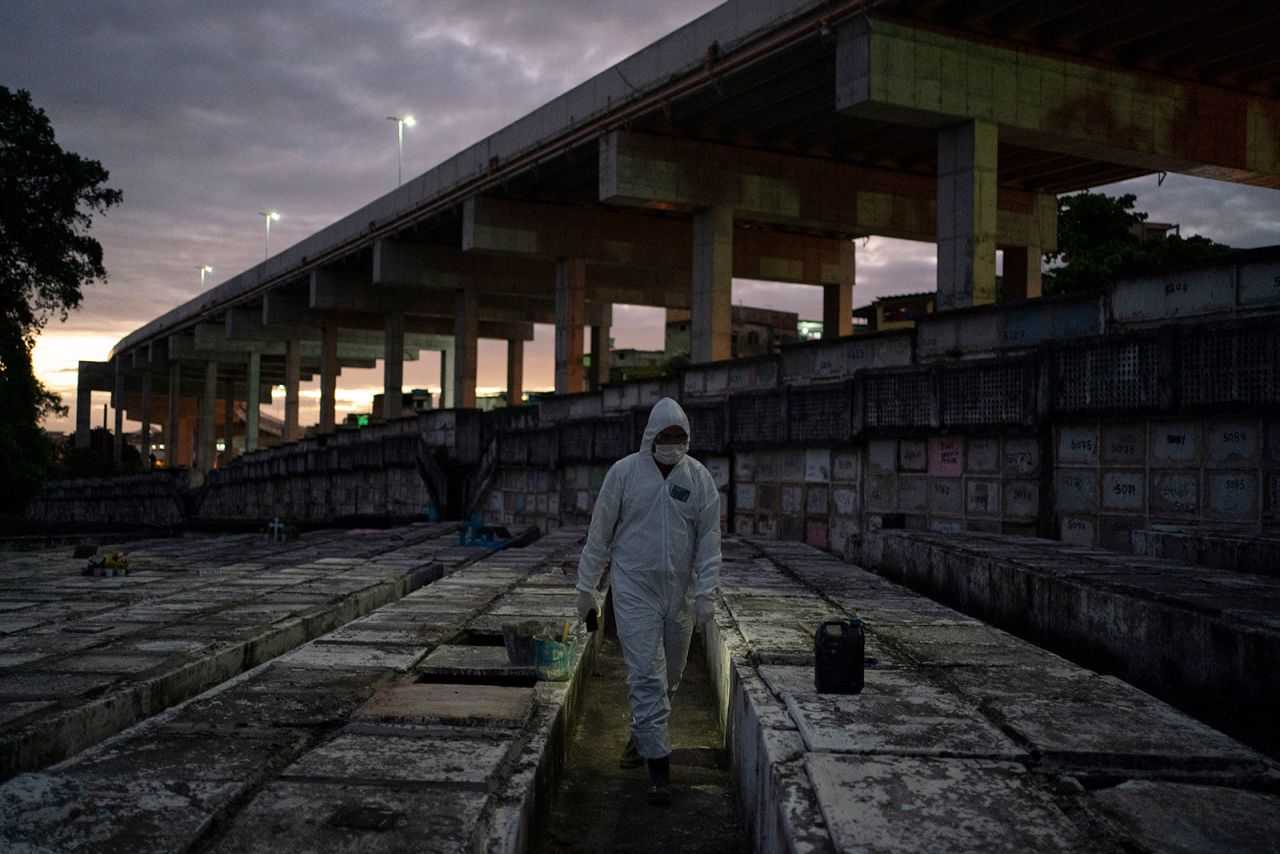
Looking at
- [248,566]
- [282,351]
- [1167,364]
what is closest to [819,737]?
[1167,364]

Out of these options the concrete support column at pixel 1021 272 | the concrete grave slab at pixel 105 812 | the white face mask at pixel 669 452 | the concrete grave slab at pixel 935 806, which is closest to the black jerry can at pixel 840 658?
the concrete grave slab at pixel 935 806

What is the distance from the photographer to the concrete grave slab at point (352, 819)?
3289 mm

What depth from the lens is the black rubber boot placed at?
16.4 feet

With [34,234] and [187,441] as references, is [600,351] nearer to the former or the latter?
[34,234]

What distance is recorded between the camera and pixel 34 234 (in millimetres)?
25578

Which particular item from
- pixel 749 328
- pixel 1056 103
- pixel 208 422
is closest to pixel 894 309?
pixel 749 328

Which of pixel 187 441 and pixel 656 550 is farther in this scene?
pixel 187 441

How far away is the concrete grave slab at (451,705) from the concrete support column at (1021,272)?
88.3 ft

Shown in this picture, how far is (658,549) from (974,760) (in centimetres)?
199

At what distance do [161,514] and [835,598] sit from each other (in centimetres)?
4880

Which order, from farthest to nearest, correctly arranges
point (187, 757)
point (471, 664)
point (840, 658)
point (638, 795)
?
point (471, 664) → point (638, 795) → point (840, 658) → point (187, 757)

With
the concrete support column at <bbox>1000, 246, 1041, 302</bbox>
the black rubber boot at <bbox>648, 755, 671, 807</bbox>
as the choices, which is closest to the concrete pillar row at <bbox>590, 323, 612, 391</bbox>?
the concrete support column at <bbox>1000, 246, 1041, 302</bbox>

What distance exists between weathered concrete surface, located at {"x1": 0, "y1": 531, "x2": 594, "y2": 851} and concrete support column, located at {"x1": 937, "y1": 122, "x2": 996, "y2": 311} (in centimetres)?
1508

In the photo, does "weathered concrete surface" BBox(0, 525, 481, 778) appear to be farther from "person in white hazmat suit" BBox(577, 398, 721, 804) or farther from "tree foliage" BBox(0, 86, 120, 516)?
"tree foliage" BBox(0, 86, 120, 516)
